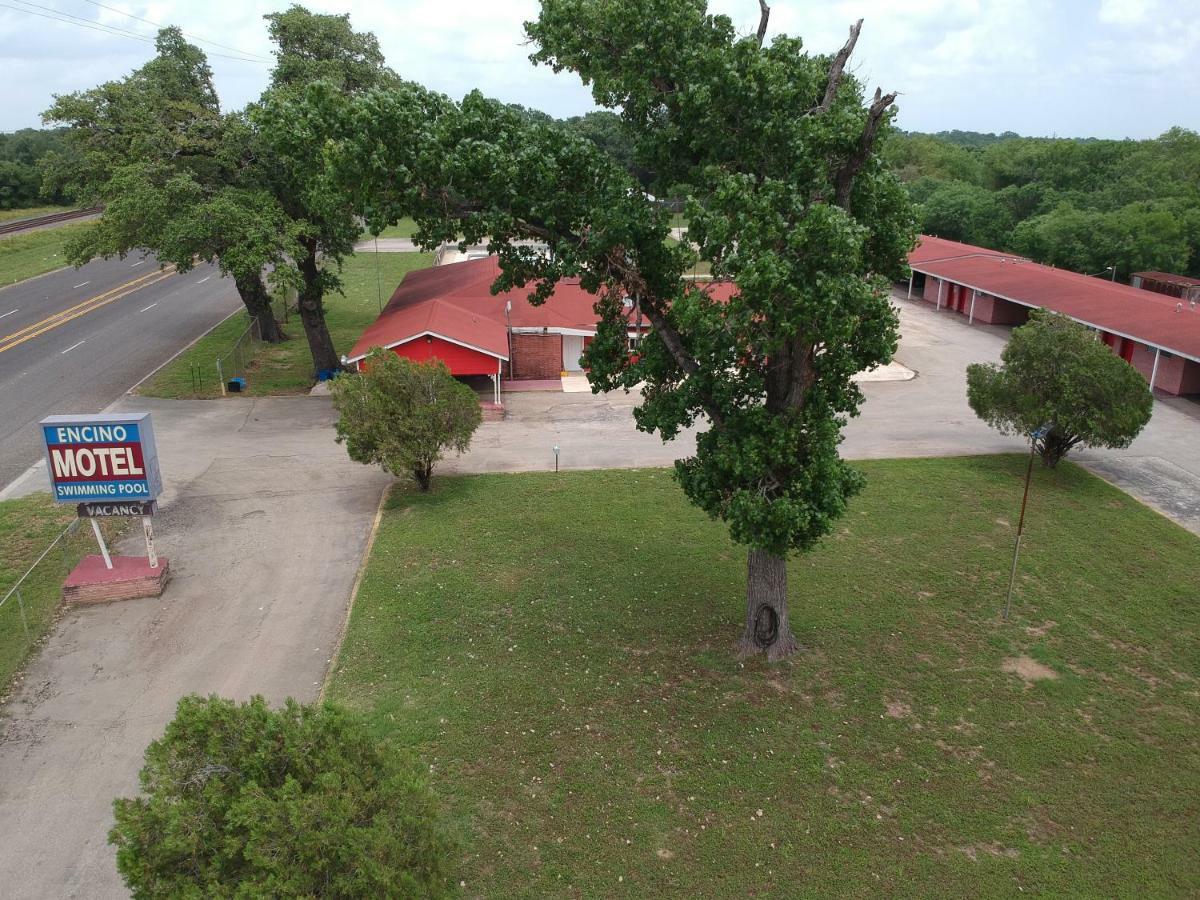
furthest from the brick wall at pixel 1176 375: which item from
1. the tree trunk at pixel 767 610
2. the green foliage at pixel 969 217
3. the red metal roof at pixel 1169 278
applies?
the green foliage at pixel 969 217

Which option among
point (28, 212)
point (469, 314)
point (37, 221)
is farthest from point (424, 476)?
point (28, 212)

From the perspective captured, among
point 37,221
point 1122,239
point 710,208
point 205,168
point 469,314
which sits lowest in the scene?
point 469,314

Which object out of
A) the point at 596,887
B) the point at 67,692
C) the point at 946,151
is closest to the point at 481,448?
the point at 67,692

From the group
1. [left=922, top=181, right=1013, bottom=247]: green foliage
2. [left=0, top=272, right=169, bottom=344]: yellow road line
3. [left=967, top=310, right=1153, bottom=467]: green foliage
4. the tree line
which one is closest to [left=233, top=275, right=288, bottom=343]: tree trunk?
[left=0, top=272, right=169, bottom=344]: yellow road line

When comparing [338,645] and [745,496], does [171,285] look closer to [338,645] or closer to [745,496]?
[338,645]

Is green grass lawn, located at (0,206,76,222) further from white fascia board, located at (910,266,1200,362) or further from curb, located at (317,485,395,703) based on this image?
white fascia board, located at (910,266,1200,362)

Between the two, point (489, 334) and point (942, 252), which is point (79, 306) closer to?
point (489, 334)

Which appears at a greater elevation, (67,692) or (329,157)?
(329,157)
